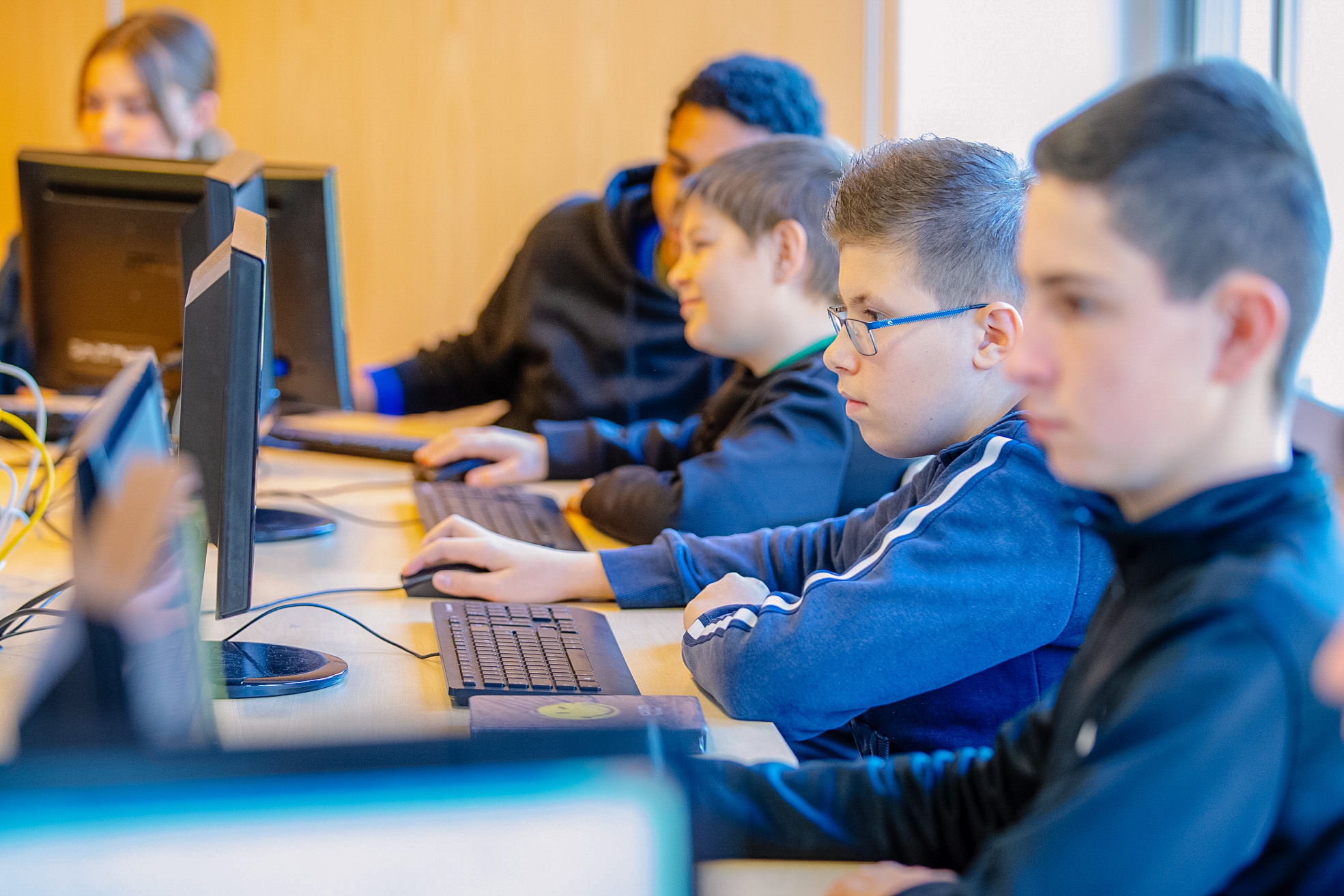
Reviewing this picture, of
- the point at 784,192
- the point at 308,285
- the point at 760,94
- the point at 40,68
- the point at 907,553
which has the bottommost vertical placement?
the point at 907,553

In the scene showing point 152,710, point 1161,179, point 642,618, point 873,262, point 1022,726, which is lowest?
point 642,618

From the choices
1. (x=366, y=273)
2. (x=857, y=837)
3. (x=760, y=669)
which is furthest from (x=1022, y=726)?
(x=366, y=273)

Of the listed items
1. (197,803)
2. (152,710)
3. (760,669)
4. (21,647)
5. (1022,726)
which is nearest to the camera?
(197,803)

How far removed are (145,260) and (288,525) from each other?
0.50m

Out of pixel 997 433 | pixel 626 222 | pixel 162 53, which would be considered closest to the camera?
pixel 997 433

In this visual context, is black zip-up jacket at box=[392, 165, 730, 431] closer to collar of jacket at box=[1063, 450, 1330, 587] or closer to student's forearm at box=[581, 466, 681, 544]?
student's forearm at box=[581, 466, 681, 544]

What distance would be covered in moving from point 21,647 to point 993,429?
855mm

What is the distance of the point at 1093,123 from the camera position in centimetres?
59

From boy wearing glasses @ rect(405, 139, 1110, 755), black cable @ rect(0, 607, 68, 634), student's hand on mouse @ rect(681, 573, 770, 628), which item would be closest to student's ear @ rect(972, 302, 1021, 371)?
boy wearing glasses @ rect(405, 139, 1110, 755)

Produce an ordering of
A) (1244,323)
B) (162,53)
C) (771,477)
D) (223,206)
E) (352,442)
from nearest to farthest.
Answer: (1244,323)
(223,206)
(771,477)
(352,442)
(162,53)

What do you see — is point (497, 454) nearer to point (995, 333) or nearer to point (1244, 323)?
point (995, 333)

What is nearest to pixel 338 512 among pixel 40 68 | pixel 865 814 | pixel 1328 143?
pixel 865 814

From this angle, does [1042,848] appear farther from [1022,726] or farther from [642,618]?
[642,618]

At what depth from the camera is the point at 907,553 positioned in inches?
36.5
